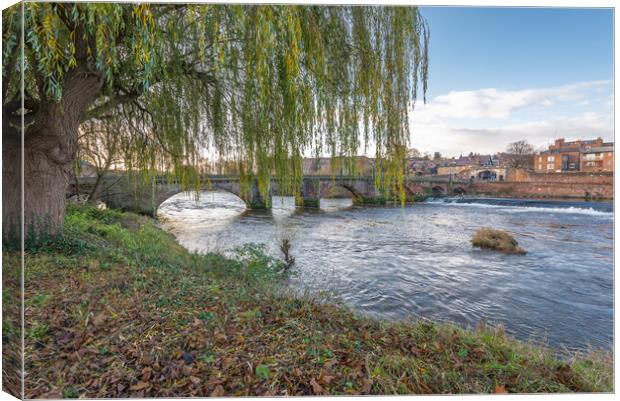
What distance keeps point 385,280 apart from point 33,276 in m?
6.22

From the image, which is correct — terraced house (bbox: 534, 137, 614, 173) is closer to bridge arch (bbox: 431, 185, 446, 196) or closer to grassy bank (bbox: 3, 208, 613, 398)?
grassy bank (bbox: 3, 208, 613, 398)

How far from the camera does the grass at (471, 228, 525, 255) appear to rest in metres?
9.68

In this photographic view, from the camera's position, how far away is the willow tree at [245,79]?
229 cm

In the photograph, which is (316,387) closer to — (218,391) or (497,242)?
(218,391)

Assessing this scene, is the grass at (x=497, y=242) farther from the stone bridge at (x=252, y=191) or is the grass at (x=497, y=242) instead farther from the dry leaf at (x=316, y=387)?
the dry leaf at (x=316, y=387)

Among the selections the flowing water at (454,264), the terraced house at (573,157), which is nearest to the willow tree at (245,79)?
the flowing water at (454,264)

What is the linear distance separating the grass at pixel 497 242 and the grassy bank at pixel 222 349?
7.47 m

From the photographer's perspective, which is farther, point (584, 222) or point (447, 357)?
point (584, 222)

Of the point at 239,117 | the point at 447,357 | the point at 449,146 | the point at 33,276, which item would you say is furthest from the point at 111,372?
the point at 449,146

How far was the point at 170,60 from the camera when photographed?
313cm

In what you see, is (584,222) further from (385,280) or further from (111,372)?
(111,372)

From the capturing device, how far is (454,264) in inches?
340

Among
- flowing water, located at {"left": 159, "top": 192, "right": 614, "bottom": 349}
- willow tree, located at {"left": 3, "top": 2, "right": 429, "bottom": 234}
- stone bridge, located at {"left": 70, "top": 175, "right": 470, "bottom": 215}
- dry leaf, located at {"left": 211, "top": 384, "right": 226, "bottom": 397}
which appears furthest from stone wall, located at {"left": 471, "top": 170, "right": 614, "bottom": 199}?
dry leaf, located at {"left": 211, "top": 384, "right": 226, "bottom": 397}

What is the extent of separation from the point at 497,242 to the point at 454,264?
2.60 meters
